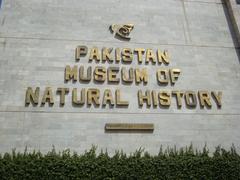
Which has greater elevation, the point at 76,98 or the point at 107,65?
the point at 107,65

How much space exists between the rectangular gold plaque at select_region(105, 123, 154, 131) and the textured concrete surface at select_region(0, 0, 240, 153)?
0.28 metres

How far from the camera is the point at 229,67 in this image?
59.6 feet

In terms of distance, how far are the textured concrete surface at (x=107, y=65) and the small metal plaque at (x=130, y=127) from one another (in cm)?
27

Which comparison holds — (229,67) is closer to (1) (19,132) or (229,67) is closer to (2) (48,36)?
(2) (48,36)

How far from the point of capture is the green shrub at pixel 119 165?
12406 mm

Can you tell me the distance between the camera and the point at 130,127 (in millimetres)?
15203

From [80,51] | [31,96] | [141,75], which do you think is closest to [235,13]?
[141,75]

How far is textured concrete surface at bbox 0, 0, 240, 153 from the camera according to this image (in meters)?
14.8

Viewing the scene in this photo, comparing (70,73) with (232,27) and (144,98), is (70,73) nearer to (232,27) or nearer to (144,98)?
(144,98)

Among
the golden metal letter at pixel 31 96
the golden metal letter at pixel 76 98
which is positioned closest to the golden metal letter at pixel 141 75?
the golden metal letter at pixel 76 98

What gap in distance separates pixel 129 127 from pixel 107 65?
385 cm

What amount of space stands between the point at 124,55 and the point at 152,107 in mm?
3443

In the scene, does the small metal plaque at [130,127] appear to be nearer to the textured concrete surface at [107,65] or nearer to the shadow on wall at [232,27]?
the textured concrete surface at [107,65]

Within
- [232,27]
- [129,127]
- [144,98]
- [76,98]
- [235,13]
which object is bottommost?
[129,127]
